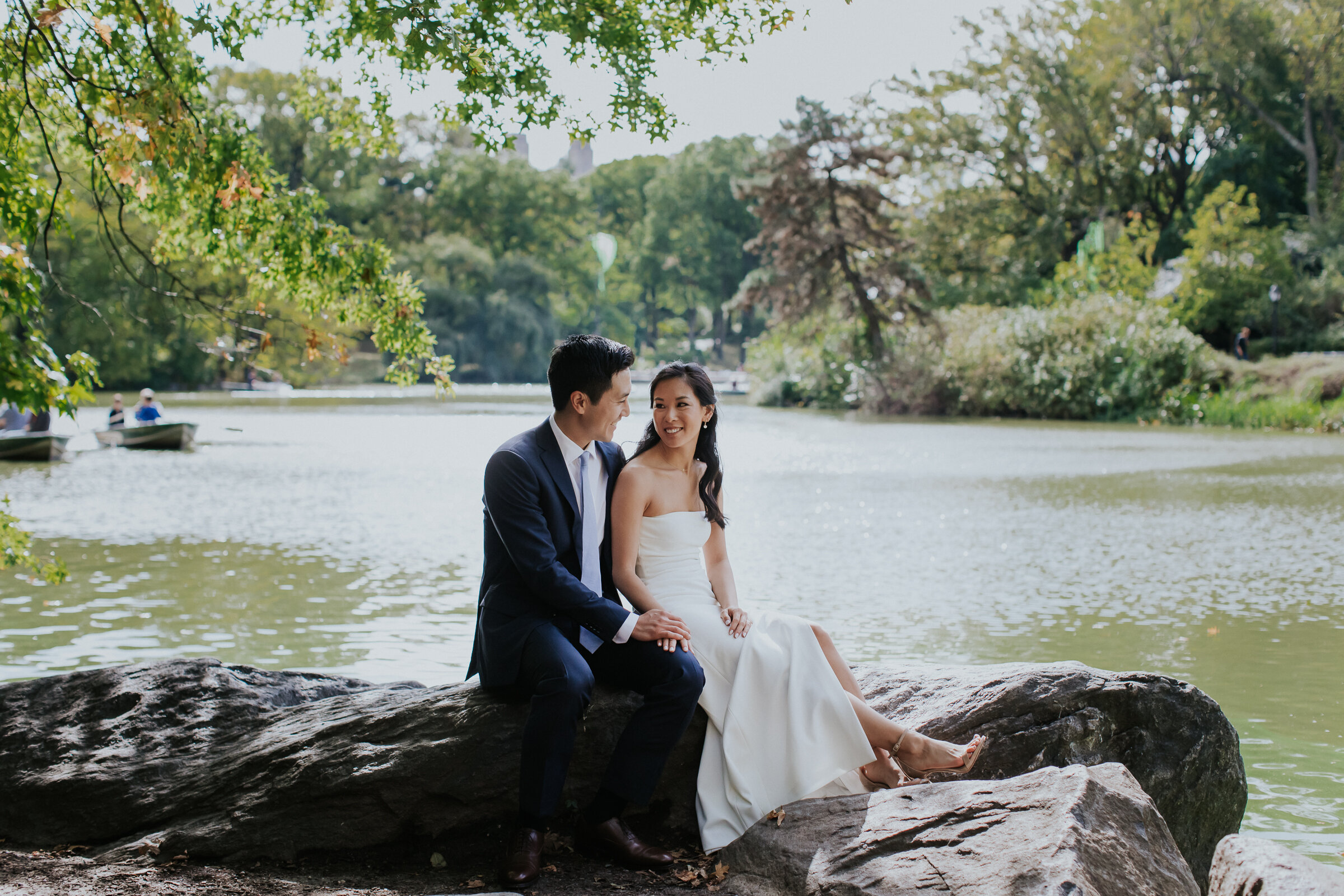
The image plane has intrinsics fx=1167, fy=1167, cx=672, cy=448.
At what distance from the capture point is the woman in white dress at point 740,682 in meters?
3.62

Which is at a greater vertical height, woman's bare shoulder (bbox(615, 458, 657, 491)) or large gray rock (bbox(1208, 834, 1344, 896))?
woman's bare shoulder (bbox(615, 458, 657, 491))

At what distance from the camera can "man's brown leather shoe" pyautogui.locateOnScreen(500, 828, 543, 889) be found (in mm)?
3271

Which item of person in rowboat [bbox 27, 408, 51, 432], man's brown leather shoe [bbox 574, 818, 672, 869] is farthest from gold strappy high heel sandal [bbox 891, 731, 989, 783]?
Answer: person in rowboat [bbox 27, 408, 51, 432]

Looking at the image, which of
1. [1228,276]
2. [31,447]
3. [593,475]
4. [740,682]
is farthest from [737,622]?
[1228,276]

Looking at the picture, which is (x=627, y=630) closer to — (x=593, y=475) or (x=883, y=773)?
(x=593, y=475)

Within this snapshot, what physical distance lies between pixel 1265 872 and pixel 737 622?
1616 millimetres

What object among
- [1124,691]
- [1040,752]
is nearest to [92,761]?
[1040,752]

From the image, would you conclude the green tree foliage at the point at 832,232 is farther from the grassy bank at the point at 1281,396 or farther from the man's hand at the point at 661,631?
the man's hand at the point at 661,631

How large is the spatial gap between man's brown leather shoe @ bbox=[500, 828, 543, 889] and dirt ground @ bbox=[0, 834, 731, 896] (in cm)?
4

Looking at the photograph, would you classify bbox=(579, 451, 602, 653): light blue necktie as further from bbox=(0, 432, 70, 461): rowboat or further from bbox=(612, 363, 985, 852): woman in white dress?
bbox=(0, 432, 70, 461): rowboat

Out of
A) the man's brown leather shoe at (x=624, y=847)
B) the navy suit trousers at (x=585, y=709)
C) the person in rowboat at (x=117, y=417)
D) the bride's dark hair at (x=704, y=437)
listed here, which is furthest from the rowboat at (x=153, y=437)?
the man's brown leather shoe at (x=624, y=847)

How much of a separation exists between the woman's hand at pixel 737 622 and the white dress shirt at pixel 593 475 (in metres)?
0.35

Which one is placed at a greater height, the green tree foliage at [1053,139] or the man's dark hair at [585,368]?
the green tree foliage at [1053,139]

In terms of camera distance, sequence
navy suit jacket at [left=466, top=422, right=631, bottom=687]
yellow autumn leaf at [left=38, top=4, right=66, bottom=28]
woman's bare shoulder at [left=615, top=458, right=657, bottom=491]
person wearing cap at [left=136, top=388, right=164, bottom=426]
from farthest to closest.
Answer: person wearing cap at [left=136, top=388, right=164, bottom=426] < yellow autumn leaf at [left=38, top=4, right=66, bottom=28] < woman's bare shoulder at [left=615, top=458, right=657, bottom=491] < navy suit jacket at [left=466, top=422, right=631, bottom=687]
